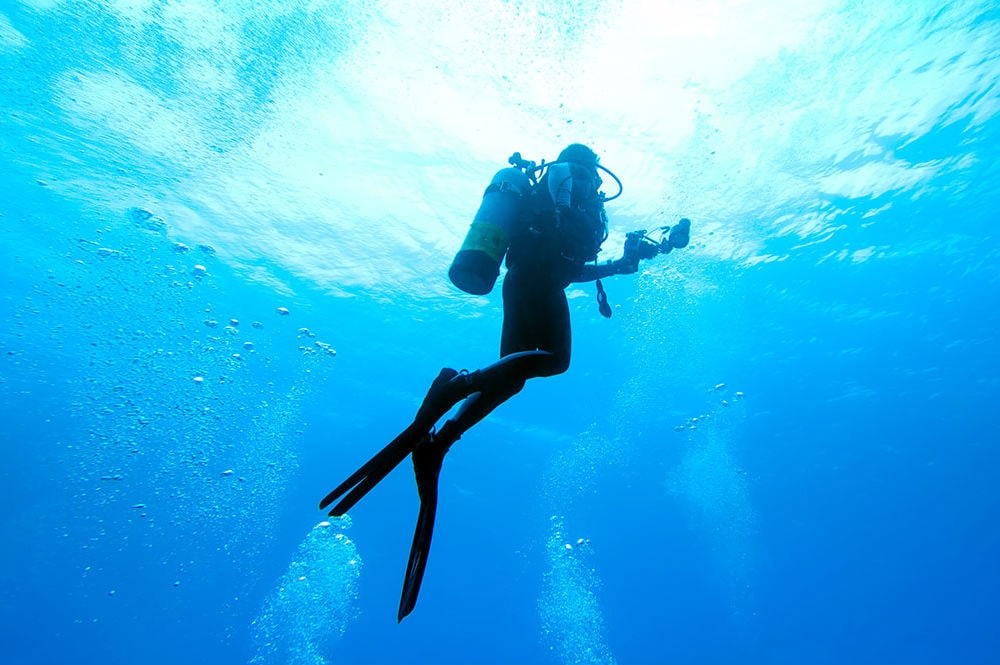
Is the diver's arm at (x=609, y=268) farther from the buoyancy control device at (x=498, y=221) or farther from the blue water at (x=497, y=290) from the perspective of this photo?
the blue water at (x=497, y=290)

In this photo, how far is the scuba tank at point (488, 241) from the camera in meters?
3.45

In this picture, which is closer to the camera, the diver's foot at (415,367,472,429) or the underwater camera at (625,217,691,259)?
the diver's foot at (415,367,472,429)

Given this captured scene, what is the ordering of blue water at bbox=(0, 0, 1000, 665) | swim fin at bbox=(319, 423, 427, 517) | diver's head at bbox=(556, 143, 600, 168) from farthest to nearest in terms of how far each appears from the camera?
1. blue water at bbox=(0, 0, 1000, 665)
2. diver's head at bbox=(556, 143, 600, 168)
3. swim fin at bbox=(319, 423, 427, 517)

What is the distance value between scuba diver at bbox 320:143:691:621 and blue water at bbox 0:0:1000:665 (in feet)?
21.6

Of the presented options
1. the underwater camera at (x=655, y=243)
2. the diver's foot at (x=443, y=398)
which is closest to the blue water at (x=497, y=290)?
the underwater camera at (x=655, y=243)

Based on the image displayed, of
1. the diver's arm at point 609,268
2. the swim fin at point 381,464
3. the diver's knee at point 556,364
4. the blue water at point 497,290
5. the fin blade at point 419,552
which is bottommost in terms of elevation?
the fin blade at point 419,552

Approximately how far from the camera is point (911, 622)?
6281cm

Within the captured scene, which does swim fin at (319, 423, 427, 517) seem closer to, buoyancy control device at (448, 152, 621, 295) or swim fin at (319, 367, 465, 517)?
swim fin at (319, 367, 465, 517)

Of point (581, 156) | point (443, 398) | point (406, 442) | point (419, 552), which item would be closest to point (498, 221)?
point (581, 156)

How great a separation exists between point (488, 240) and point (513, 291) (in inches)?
17.9

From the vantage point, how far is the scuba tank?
11.3ft

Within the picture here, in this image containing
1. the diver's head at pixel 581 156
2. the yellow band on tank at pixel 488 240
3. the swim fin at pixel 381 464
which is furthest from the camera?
the diver's head at pixel 581 156

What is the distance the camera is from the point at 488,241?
3490mm

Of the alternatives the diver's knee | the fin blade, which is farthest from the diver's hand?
the fin blade
